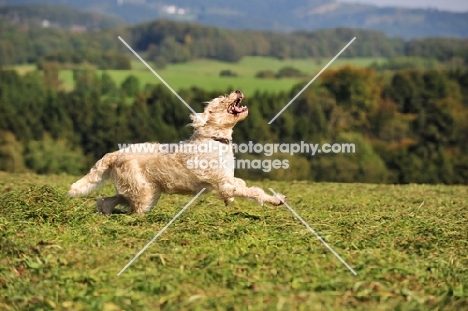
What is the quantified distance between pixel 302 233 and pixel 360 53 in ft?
428

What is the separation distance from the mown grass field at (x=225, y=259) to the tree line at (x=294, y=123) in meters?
38.8

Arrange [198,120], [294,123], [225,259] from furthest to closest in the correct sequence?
[294,123]
[198,120]
[225,259]

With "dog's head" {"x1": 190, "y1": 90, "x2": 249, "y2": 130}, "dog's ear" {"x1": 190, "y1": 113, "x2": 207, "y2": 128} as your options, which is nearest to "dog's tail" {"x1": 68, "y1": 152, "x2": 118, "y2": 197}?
"dog's ear" {"x1": 190, "y1": 113, "x2": 207, "y2": 128}

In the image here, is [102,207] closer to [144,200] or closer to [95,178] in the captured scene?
[95,178]

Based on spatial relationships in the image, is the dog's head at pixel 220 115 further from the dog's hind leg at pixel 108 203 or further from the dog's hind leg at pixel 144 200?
the dog's hind leg at pixel 108 203

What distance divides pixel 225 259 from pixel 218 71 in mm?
112574

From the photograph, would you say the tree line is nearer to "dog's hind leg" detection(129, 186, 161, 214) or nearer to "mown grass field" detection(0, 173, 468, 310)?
"dog's hind leg" detection(129, 186, 161, 214)

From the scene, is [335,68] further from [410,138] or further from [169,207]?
[169,207]

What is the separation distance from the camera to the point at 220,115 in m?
13.3

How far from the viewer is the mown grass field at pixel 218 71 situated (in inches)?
3819

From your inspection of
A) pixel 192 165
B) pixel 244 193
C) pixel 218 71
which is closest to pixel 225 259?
pixel 244 193

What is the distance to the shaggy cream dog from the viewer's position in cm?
1302

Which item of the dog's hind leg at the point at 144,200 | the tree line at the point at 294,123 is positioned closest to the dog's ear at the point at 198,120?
the dog's hind leg at the point at 144,200

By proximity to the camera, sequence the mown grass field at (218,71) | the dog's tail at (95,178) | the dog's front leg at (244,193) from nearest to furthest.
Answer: the dog's front leg at (244,193)
the dog's tail at (95,178)
the mown grass field at (218,71)
